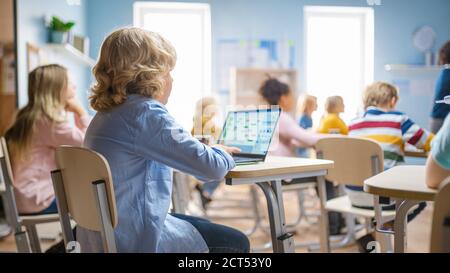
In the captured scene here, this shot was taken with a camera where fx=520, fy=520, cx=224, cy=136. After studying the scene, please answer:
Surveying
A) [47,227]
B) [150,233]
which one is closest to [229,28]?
[150,233]

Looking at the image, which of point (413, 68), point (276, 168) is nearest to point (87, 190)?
point (276, 168)

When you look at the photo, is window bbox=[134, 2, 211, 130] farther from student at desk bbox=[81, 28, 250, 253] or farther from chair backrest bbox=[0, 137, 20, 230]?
chair backrest bbox=[0, 137, 20, 230]

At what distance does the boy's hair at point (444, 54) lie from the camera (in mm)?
1413

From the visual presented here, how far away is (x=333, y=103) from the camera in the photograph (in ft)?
5.81

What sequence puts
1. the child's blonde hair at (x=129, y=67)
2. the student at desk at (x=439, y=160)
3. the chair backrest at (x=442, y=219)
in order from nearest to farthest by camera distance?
1. the chair backrest at (x=442, y=219)
2. the student at desk at (x=439, y=160)
3. the child's blonde hair at (x=129, y=67)

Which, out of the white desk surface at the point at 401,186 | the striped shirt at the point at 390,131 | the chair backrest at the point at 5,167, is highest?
the striped shirt at the point at 390,131

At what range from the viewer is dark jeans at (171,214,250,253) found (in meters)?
1.30

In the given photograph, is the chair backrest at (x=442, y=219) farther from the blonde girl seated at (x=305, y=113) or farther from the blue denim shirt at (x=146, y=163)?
the blonde girl seated at (x=305, y=113)

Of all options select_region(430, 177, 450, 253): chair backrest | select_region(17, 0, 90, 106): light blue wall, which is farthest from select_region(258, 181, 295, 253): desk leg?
select_region(17, 0, 90, 106): light blue wall

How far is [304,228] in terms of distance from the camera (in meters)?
3.14

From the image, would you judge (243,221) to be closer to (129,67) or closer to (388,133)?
(388,133)

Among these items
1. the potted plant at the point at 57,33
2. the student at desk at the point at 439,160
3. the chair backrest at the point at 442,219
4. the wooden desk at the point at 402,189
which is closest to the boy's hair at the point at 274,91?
the potted plant at the point at 57,33

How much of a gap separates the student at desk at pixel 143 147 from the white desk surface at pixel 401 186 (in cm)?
35
